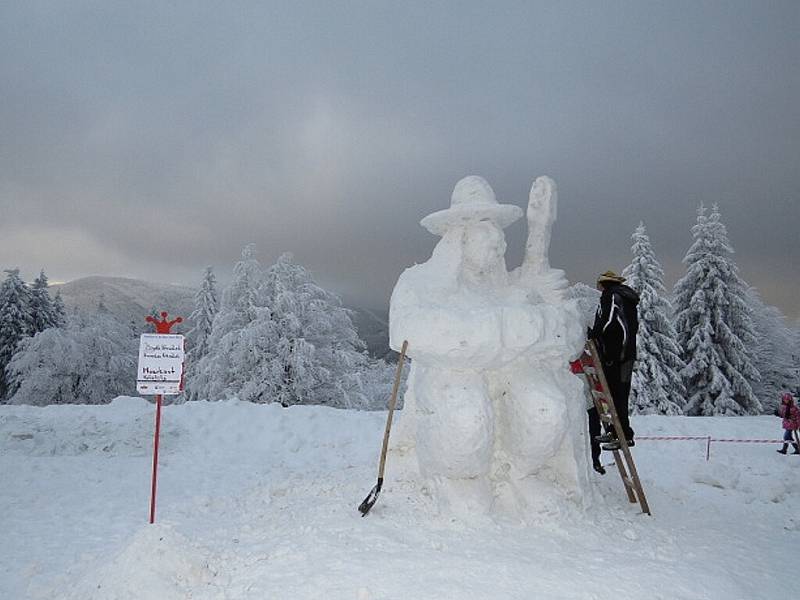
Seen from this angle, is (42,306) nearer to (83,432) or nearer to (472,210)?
(83,432)

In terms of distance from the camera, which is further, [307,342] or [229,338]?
[307,342]

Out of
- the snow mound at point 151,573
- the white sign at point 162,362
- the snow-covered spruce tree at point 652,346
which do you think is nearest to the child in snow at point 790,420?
the snow-covered spruce tree at point 652,346

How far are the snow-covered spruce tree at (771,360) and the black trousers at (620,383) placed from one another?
16102 mm

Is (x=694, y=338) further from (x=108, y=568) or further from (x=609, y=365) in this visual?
(x=108, y=568)

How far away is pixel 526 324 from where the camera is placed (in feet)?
15.3

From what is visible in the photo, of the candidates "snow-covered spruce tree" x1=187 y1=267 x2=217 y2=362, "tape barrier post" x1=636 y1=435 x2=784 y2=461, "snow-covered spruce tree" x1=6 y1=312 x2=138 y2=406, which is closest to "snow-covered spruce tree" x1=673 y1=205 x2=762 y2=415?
"tape barrier post" x1=636 y1=435 x2=784 y2=461

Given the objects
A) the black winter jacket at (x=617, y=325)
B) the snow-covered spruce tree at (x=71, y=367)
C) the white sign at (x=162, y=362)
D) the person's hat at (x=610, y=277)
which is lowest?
the snow-covered spruce tree at (x=71, y=367)

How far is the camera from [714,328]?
1695 cm

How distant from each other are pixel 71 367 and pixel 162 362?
56.0ft

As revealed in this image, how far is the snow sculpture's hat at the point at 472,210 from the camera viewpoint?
5190 mm

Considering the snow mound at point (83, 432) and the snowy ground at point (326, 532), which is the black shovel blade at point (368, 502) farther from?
the snow mound at point (83, 432)

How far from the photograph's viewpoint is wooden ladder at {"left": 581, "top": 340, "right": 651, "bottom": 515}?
5.21 m

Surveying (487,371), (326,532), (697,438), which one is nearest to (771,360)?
(697,438)

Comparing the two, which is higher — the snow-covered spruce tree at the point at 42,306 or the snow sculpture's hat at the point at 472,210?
the snow sculpture's hat at the point at 472,210
